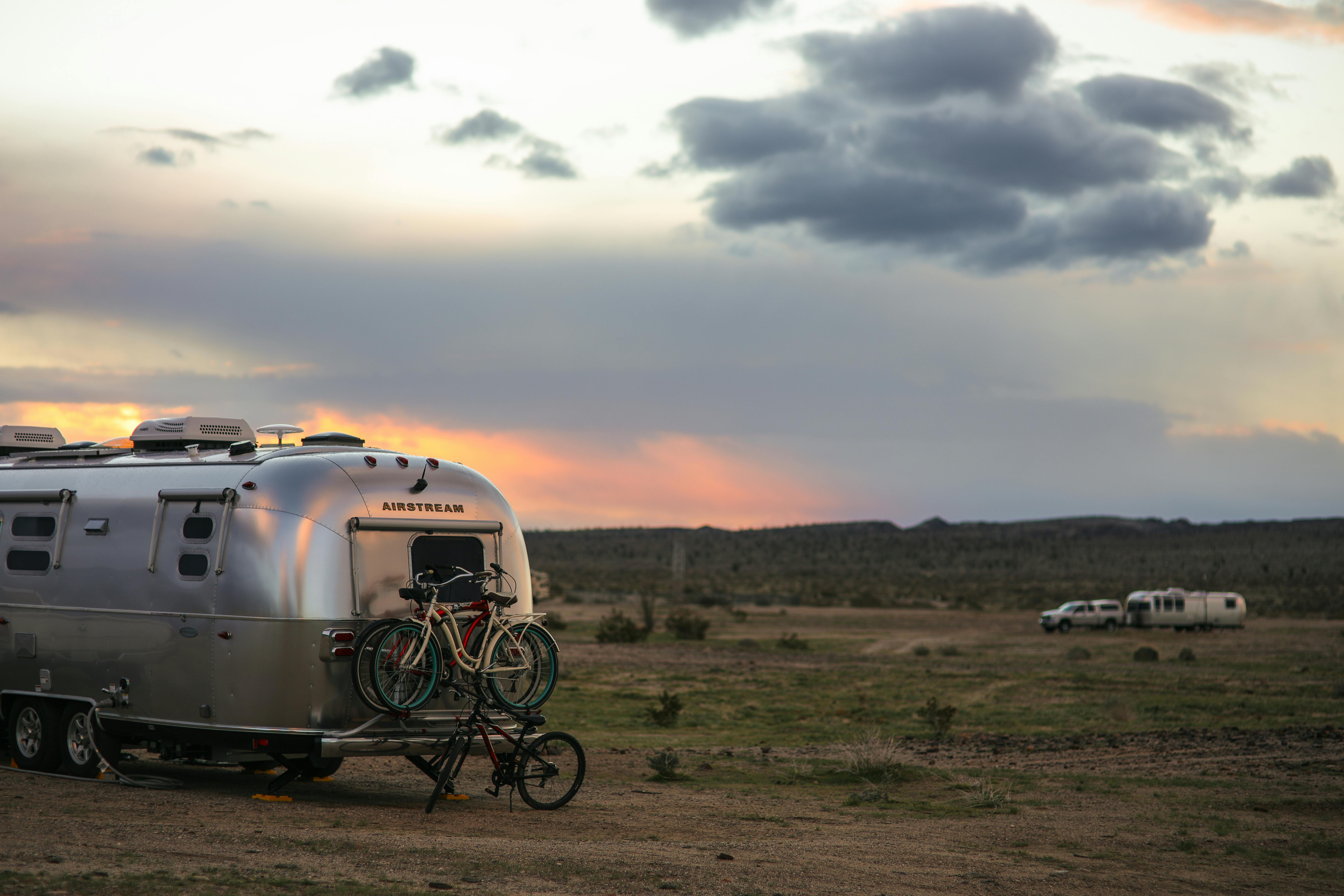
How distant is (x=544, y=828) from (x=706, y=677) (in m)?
19.3

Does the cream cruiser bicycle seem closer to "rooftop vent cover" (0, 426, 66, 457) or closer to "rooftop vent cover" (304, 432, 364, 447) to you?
"rooftop vent cover" (304, 432, 364, 447)

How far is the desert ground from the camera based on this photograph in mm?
9359

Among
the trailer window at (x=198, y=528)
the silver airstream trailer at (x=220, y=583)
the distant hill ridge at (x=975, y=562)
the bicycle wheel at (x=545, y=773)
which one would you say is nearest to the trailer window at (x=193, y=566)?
the silver airstream trailer at (x=220, y=583)

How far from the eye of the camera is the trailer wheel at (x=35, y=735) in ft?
43.0

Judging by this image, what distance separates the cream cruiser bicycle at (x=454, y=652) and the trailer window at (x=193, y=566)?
1.79m

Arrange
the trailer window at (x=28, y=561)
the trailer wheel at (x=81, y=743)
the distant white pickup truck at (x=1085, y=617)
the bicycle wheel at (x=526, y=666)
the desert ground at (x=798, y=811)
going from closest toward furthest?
1. the desert ground at (x=798, y=811)
2. the bicycle wheel at (x=526, y=666)
3. the trailer wheel at (x=81, y=743)
4. the trailer window at (x=28, y=561)
5. the distant white pickup truck at (x=1085, y=617)

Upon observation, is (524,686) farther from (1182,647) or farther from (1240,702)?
(1182,647)

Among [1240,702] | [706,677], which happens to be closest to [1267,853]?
[1240,702]

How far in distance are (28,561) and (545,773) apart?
20.2ft

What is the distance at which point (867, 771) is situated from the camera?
16.1m

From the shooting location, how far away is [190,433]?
1301 centimetres

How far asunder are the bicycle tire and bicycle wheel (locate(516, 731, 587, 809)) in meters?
1.73

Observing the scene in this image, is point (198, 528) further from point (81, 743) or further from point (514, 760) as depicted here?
point (514, 760)

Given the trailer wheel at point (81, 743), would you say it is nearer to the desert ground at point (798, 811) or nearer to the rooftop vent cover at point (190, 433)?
the desert ground at point (798, 811)
